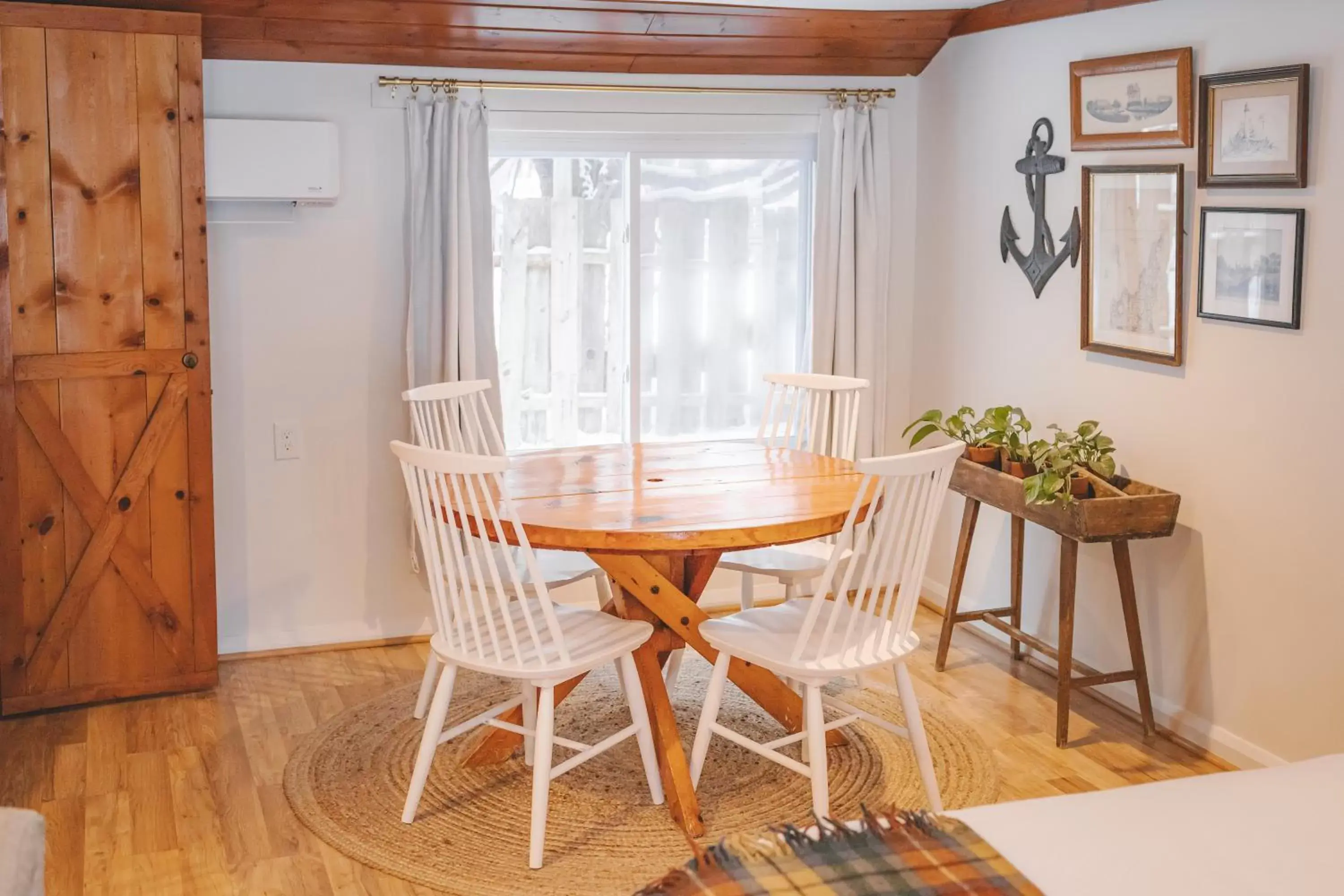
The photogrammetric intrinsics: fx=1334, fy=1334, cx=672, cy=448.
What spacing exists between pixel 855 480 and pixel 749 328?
5.13 feet

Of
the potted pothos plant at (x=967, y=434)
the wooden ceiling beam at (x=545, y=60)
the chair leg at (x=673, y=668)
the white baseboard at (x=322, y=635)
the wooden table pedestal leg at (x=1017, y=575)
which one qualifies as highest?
the wooden ceiling beam at (x=545, y=60)

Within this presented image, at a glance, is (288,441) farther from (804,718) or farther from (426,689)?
(804,718)

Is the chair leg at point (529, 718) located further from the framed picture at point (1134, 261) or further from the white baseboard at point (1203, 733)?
the framed picture at point (1134, 261)

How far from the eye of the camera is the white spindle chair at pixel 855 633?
2918 millimetres

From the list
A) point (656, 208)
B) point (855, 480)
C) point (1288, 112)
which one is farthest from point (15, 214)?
point (1288, 112)

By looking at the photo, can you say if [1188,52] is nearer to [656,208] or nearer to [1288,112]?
[1288,112]

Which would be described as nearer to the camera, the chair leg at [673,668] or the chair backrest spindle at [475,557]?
the chair backrest spindle at [475,557]

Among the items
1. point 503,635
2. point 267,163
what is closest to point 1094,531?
point 503,635

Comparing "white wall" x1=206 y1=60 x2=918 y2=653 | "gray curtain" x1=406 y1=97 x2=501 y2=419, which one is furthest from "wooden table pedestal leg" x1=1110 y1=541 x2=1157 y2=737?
"white wall" x1=206 y1=60 x2=918 y2=653

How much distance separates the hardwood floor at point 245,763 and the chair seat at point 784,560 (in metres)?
0.61

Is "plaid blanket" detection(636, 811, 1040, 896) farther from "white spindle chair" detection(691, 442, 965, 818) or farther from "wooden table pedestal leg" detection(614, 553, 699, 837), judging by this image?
"wooden table pedestal leg" detection(614, 553, 699, 837)

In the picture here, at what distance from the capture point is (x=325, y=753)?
361 centimetres

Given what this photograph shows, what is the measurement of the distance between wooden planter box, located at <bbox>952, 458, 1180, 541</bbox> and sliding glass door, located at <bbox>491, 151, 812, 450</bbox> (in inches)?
58.3

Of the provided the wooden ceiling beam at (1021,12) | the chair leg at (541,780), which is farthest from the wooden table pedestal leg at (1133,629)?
the chair leg at (541,780)
